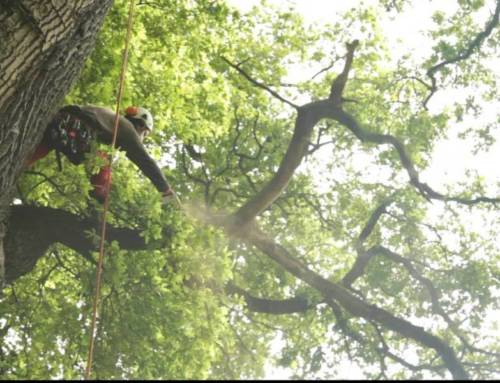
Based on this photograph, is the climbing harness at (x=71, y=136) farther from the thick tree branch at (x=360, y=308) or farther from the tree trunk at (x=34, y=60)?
the thick tree branch at (x=360, y=308)

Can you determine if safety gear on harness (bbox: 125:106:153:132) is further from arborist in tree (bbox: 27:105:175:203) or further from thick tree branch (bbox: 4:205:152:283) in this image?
thick tree branch (bbox: 4:205:152:283)

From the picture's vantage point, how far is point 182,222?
21.4ft

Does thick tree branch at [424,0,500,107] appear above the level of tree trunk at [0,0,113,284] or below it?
above

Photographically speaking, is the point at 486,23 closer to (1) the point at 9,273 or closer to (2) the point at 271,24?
(2) the point at 271,24

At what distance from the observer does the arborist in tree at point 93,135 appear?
4906 mm

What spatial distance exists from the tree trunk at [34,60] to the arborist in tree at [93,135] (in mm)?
875

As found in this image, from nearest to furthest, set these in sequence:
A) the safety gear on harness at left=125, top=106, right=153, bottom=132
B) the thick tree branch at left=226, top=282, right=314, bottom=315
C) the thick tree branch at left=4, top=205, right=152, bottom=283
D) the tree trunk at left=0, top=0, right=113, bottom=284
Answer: the tree trunk at left=0, top=0, right=113, bottom=284 → the safety gear on harness at left=125, top=106, right=153, bottom=132 → the thick tree branch at left=4, top=205, right=152, bottom=283 → the thick tree branch at left=226, top=282, right=314, bottom=315

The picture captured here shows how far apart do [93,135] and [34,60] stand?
189 centimetres

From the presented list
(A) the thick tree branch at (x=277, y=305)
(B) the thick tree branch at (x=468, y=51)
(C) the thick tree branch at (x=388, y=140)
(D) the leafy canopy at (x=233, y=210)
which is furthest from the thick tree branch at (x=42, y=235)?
(B) the thick tree branch at (x=468, y=51)

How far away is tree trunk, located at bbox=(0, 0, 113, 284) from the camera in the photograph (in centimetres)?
328

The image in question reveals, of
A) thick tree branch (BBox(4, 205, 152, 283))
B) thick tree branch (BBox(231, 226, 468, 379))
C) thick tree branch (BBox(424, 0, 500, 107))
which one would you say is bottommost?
thick tree branch (BBox(4, 205, 152, 283))

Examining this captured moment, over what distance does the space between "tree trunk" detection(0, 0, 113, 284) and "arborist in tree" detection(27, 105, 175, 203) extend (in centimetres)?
88

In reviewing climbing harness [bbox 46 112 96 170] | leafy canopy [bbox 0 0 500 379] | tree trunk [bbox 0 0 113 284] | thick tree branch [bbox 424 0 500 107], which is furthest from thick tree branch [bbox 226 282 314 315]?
tree trunk [bbox 0 0 113 284]

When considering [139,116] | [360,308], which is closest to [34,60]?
[139,116]
